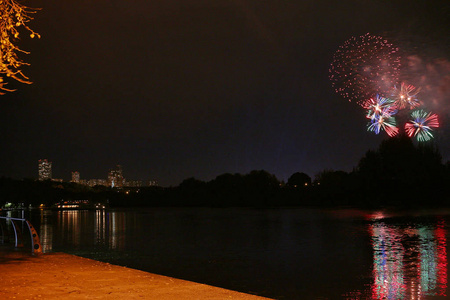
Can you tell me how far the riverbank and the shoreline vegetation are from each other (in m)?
81.3

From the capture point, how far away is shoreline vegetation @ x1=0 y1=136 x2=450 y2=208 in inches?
3361

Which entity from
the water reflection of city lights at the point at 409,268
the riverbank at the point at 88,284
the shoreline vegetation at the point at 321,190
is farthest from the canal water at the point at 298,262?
the shoreline vegetation at the point at 321,190

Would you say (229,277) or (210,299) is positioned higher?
(210,299)

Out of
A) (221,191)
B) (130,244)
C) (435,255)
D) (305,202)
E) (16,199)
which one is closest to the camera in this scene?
(435,255)

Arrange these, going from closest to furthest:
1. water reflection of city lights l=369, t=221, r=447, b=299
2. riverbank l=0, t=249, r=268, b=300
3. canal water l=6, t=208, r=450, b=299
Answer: riverbank l=0, t=249, r=268, b=300
water reflection of city lights l=369, t=221, r=447, b=299
canal water l=6, t=208, r=450, b=299

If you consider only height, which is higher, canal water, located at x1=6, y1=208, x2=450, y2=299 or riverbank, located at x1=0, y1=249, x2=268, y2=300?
riverbank, located at x1=0, y1=249, x2=268, y2=300

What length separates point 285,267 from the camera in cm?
1977

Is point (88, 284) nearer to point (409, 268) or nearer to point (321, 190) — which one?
point (409, 268)

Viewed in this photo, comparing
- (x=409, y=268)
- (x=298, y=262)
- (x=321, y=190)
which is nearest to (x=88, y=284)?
(x=409, y=268)

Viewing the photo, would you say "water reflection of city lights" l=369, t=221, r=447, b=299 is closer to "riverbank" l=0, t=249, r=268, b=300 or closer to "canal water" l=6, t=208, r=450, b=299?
"canal water" l=6, t=208, r=450, b=299

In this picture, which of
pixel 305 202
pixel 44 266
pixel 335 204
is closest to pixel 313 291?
pixel 44 266

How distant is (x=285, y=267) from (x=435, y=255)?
6.76 m

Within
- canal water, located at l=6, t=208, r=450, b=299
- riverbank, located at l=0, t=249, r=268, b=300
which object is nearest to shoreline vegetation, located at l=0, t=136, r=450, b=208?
canal water, located at l=6, t=208, r=450, b=299

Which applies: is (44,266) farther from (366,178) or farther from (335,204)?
(335,204)
